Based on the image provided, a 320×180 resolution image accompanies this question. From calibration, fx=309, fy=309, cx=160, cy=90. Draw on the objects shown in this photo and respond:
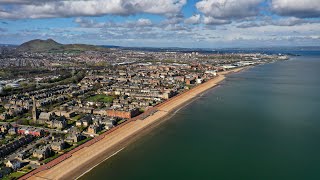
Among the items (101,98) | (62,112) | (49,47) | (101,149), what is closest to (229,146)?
(101,149)

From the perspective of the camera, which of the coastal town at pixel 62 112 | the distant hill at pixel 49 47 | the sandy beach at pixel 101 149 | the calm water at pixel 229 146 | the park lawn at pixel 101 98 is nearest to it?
the sandy beach at pixel 101 149

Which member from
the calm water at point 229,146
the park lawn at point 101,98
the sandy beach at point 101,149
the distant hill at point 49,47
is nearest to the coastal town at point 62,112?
the park lawn at point 101,98

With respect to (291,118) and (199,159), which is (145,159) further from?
(291,118)

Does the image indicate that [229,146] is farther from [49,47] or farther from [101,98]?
[49,47]

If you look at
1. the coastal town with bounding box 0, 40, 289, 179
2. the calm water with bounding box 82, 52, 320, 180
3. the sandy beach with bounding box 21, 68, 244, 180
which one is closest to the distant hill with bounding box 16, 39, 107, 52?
the coastal town with bounding box 0, 40, 289, 179

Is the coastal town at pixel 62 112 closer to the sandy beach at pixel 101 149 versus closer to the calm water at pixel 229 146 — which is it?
the sandy beach at pixel 101 149
